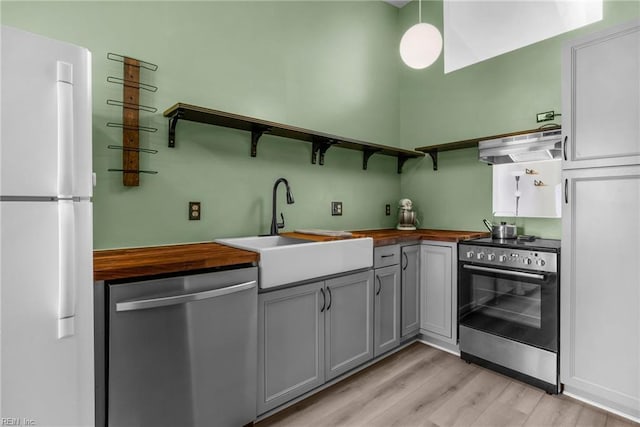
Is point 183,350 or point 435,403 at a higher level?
point 183,350

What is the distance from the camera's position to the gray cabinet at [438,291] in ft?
8.11

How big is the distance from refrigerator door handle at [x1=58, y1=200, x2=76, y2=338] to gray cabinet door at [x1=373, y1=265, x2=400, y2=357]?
5.63 ft

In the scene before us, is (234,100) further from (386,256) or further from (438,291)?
(438,291)

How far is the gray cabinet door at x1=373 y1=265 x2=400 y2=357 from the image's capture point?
226 cm

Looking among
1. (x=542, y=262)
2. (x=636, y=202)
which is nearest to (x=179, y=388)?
(x=542, y=262)

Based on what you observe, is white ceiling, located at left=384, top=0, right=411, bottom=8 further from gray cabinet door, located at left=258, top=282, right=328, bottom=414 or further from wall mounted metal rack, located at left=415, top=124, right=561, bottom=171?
gray cabinet door, located at left=258, top=282, right=328, bottom=414

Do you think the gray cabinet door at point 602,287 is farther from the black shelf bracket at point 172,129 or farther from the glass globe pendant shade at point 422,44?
the black shelf bracket at point 172,129

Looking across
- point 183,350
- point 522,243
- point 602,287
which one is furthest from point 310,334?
point 602,287

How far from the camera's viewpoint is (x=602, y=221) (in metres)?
1.82

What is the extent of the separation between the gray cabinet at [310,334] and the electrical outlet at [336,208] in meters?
0.78

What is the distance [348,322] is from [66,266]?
1.55 m

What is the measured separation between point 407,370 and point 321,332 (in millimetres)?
834

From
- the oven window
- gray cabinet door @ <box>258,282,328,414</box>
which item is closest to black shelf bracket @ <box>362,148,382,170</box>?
the oven window

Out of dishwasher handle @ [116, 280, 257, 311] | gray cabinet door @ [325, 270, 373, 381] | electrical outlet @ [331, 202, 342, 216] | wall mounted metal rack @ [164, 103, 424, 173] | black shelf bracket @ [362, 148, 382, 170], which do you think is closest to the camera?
dishwasher handle @ [116, 280, 257, 311]
